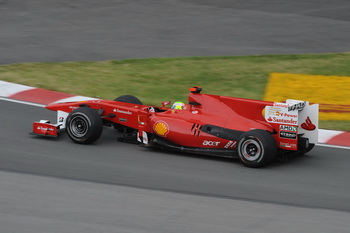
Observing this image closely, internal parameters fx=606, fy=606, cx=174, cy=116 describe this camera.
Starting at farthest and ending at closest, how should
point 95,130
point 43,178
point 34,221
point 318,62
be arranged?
point 318,62, point 95,130, point 43,178, point 34,221

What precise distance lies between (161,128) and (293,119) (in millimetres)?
1734

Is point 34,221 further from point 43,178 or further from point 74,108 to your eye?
point 74,108

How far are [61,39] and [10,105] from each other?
14.3 feet

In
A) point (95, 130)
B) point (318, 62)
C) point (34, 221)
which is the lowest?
point (34, 221)

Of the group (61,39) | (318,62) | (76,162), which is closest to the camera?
(76,162)

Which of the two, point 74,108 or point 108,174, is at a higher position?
point 74,108

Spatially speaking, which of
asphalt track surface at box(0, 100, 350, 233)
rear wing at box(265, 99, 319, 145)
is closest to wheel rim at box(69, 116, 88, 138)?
asphalt track surface at box(0, 100, 350, 233)

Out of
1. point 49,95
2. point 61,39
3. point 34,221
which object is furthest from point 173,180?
point 61,39

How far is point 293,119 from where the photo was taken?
7.65 meters

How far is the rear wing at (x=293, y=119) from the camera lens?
25.1ft

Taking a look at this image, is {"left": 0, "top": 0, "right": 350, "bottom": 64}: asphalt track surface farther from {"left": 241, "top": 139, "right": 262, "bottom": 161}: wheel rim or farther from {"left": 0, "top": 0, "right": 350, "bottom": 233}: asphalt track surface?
{"left": 241, "top": 139, "right": 262, "bottom": 161}: wheel rim

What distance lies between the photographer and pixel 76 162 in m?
7.58

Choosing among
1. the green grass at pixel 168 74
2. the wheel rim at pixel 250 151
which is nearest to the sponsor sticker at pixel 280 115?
the wheel rim at pixel 250 151

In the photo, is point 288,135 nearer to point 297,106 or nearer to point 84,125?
point 297,106
